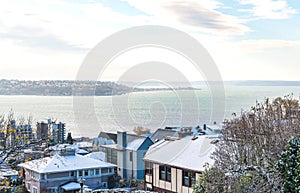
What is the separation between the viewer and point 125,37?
492 inches

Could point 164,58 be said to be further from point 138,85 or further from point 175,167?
point 175,167

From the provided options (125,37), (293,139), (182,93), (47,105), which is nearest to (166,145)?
(182,93)

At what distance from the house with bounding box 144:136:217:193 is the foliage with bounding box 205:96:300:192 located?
3473 millimetres

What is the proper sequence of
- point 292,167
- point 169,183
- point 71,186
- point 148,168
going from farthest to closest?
point 71,186 < point 148,168 < point 169,183 < point 292,167

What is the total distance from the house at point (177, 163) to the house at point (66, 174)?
13.8 feet

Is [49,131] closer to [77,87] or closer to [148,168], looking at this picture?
[77,87]

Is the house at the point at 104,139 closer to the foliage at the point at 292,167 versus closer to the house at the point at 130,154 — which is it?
the house at the point at 130,154

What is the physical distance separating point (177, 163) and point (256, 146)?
6095 millimetres

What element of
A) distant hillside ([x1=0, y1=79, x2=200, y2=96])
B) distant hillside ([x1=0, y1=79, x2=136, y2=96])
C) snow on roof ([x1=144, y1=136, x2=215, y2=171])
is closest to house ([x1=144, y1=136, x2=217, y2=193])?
snow on roof ([x1=144, y1=136, x2=215, y2=171])

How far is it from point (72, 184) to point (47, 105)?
6305 millimetres

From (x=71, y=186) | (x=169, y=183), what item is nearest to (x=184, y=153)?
(x=169, y=183)

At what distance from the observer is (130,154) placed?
26.1 metres

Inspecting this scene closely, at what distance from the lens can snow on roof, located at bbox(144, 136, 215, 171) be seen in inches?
666

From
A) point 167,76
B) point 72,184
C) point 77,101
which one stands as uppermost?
point 167,76
